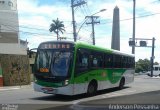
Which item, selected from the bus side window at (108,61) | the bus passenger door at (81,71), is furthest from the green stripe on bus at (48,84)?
the bus side window at (108,61)

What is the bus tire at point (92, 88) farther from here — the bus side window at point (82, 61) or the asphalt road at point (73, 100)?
the bus side window at point (82, 61)

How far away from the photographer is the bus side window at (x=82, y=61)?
18188mm

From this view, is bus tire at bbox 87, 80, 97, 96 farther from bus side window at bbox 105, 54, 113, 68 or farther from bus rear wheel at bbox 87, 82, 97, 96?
bus side window at bbox 105, 54, 113, 68

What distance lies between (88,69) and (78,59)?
4.57ft

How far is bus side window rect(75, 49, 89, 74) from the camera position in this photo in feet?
59.7

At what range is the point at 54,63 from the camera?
17.7 meters

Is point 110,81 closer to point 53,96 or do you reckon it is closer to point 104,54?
point 104,54

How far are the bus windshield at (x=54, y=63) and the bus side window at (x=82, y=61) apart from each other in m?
0.66

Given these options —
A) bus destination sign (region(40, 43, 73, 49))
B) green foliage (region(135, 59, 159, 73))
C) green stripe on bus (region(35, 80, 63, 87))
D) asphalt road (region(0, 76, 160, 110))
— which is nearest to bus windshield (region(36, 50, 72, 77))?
bus destination sign (region(40, 43, 73, 49))

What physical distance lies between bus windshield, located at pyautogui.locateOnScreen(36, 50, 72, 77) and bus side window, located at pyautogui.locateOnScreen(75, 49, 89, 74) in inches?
25.9

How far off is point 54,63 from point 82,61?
1653mm

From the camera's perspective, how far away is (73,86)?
17.8m

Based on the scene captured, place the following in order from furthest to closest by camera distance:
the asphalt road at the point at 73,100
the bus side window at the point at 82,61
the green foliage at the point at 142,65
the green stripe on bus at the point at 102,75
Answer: the green foliage at the point at 142,65
the green stripe on bus at the point at 102,75
the bus side window at the point at 82,61
the asphalt road at the point at 73,100

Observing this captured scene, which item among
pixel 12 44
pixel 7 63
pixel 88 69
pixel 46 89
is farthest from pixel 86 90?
pixel 12 44
